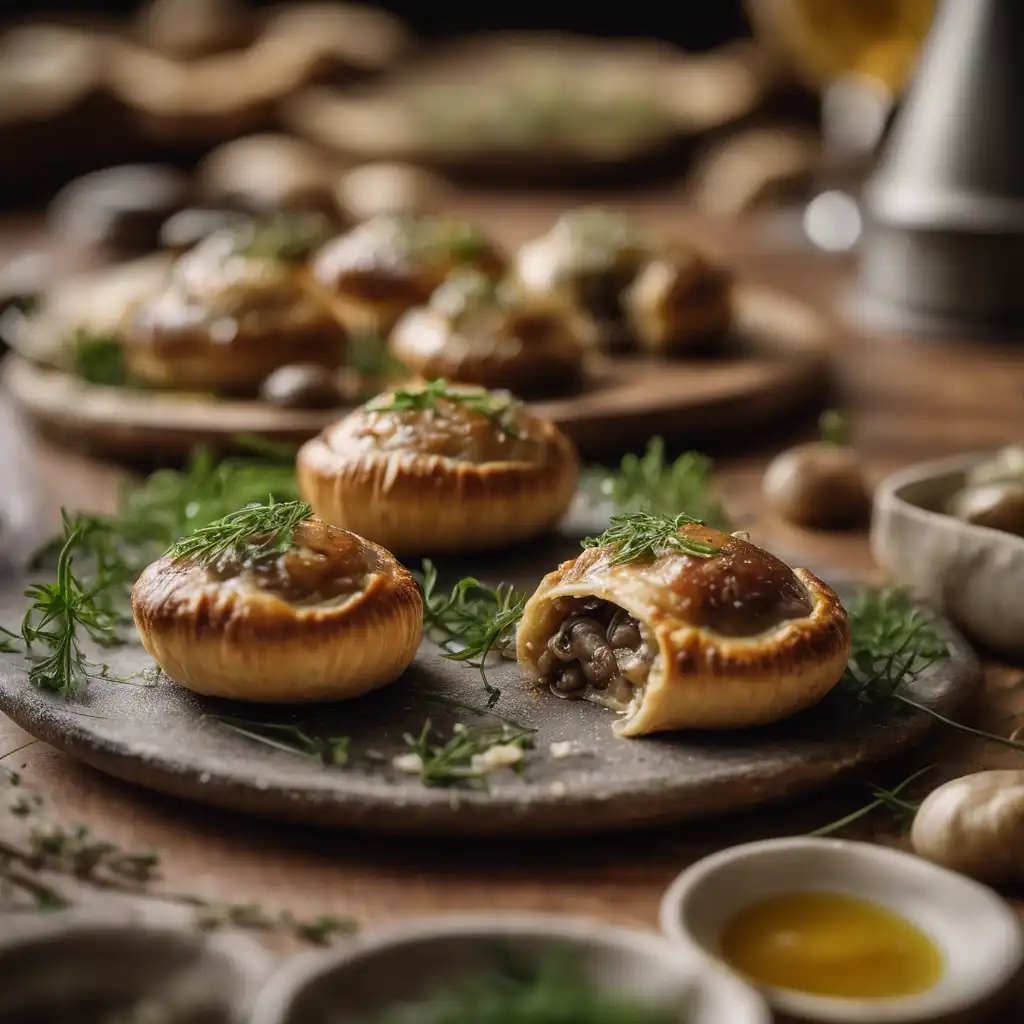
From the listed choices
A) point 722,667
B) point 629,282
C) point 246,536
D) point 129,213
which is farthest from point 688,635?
point 129,213

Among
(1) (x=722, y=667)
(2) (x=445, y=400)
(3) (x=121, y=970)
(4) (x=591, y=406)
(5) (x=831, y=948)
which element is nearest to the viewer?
(3) (x=121, y=970)

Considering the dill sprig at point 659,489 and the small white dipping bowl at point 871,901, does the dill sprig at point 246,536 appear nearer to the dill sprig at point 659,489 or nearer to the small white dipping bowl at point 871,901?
the small white dipping bowl at point 871,901

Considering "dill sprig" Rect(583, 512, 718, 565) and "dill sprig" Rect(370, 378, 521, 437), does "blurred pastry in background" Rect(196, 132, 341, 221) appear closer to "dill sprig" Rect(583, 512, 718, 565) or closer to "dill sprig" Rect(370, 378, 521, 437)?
"dill sprig" Rect(370, 378, 521, 437)

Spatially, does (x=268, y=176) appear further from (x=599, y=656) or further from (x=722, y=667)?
(x=722, y=667)

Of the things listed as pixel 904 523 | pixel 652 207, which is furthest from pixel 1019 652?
pixel 652 207

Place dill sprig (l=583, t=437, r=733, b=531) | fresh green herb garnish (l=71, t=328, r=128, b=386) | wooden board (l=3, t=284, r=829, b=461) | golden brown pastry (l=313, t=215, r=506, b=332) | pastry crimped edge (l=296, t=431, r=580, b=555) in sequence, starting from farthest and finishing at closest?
golden brown pastry (l=313, t=215, r=506, b=332) → fresh green herb garnish (l=71, t=328, r=128, b=386) → wooden board (l=3, t=284, r=829, b=461) → dill sprig (l=583, t=437, r=733, b=531) → pastry crimped edge (l=296, t=431, r=580, b=555)

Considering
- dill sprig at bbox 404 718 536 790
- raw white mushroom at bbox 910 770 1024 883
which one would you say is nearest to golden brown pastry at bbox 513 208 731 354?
dill sprig at bbox 404 718 536 790
